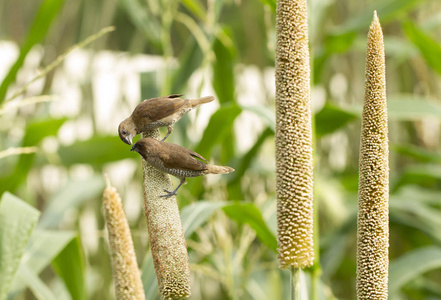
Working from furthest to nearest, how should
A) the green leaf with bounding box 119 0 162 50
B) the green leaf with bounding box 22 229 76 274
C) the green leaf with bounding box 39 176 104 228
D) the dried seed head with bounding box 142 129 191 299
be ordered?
the green leaf with bounding box 39 176 104 228 → the green leaf with bounding box 119 0 162 50 → the green leaf with bounding box 22 229 76 274 → the dried seed head with bounding box 142 129 191 299

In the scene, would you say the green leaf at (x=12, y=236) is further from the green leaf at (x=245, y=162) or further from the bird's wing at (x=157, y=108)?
the green leaf at (x=245, y=162)

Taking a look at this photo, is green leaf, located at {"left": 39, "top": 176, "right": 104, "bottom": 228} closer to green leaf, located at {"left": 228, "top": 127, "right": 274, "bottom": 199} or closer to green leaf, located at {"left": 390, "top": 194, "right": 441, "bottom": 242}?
green leaf, located at {"left": 228, "top": 127, "right": 274, "bottom": 199}

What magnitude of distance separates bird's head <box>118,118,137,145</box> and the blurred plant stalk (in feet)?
0.35

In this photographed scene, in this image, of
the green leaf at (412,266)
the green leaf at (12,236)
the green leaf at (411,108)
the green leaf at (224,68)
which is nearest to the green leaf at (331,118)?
the green leaf at (411,108)

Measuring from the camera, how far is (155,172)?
363mm

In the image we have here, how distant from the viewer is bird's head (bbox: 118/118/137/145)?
351 mm

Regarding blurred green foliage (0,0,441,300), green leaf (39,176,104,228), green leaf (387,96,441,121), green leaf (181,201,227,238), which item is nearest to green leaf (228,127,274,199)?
blurred green foliage (0,0,441,300)

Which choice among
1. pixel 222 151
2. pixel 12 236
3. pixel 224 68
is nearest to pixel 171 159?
pixel 12 236

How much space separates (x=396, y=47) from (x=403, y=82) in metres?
0.51

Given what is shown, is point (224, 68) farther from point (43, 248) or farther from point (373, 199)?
point (373, 199)

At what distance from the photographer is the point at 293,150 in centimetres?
40

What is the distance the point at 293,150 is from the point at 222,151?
3.50 ft

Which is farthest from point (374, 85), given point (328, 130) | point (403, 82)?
point (403, 82)

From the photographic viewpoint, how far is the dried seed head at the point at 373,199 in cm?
40
